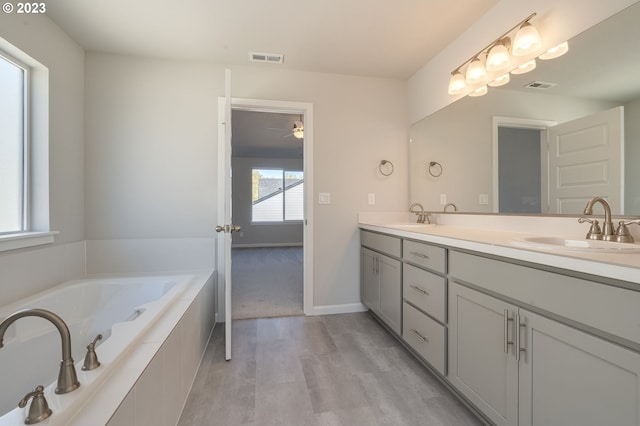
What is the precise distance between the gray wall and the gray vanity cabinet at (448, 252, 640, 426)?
5.85 m

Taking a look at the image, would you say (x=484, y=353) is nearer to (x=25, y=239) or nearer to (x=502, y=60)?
(x=502, y=60)

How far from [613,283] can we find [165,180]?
275 centimetres

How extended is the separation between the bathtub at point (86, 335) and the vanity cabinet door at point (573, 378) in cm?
138

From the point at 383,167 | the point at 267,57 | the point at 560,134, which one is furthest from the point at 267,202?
the point at 560,134

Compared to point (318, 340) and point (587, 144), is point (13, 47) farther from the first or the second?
point (587, 144)

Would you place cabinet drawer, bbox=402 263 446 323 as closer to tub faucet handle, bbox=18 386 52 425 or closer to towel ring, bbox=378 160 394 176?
towel ring, bbox=378 160 394 176

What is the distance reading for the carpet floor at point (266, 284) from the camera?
2.70m

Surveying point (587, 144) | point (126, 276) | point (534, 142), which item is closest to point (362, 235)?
point (534, 142)

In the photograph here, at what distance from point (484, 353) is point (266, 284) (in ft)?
9.25

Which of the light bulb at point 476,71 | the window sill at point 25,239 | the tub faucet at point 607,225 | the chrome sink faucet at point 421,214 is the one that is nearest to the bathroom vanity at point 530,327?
the tub faucet at point 607,225

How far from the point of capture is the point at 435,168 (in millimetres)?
2480

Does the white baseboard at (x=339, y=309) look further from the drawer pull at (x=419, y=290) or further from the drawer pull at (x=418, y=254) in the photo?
the drawer pull at (x=418, y=254)

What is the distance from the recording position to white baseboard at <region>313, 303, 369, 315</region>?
8.59 ft

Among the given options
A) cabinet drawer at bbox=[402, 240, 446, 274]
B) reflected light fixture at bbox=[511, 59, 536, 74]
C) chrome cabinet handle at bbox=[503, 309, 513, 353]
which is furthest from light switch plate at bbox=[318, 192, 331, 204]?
chrome cabinet handle at bbox=[503, 309, 513, 353]
